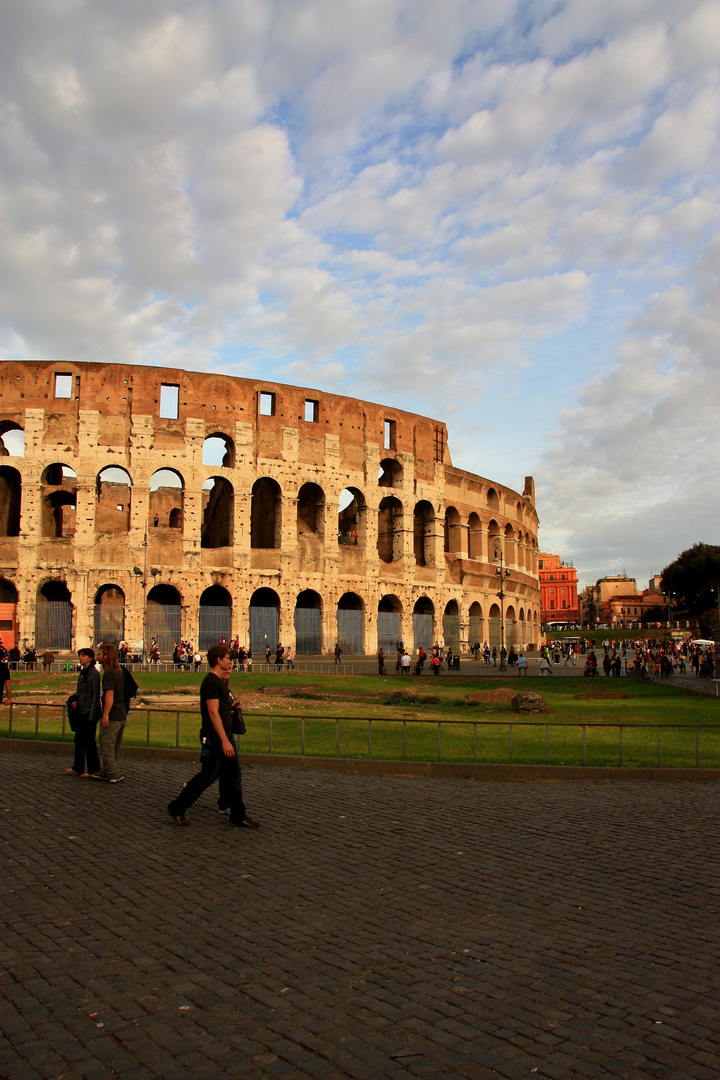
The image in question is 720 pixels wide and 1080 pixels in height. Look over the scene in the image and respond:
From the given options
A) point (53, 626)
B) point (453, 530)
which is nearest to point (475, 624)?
point (453, 530)

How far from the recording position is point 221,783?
6.64 m

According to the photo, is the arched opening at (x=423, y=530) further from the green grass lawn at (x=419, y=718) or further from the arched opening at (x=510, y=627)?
the green grass lawn at (x=419, y=718)

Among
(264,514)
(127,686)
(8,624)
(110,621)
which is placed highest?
(264,514)

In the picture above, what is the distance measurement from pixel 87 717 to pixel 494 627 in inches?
1705

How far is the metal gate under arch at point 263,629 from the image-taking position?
37.8m

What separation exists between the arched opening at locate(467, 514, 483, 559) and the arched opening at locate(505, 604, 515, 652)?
5901 mm

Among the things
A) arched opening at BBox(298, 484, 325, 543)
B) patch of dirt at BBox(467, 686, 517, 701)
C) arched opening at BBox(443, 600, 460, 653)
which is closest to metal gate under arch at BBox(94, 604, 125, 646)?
arched opening at BBox(298, 484, 325, 543)

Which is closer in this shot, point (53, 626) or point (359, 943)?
point (359, 943)

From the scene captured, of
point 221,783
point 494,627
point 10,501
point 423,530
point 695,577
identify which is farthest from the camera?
point 695,577

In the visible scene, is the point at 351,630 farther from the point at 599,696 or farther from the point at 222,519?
the point at 599,696

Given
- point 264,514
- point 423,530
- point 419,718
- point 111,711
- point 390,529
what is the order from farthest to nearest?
point 423,530
point 390,529
point 264,514
point 419,718
point 111,711

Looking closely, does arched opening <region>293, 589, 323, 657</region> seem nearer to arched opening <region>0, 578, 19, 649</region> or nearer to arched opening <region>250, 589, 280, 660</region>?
arched opening <region>250, 589, 280, 660</region>

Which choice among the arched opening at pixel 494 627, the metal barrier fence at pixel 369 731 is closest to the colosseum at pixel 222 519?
the arched opening at pixel 494 627

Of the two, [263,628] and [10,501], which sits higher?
[10,501]
